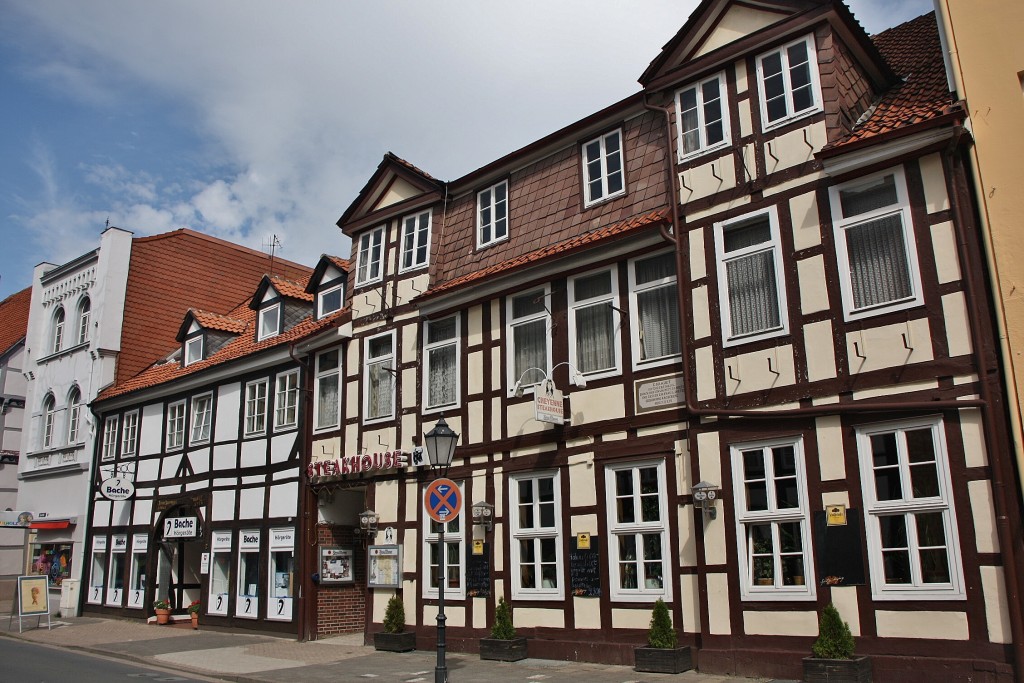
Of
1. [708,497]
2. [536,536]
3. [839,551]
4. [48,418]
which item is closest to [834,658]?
[839,551]

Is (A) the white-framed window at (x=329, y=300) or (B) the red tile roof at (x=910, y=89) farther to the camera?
(A) the white-framed window at (x=329, y=300)

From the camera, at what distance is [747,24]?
13.8 m

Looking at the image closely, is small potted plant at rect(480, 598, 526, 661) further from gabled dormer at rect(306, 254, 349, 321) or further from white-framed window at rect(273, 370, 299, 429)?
gabled dormer at rect(306, 254, 349, 321)

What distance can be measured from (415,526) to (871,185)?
412 inches

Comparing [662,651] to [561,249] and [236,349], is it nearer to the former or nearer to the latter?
[561,249]

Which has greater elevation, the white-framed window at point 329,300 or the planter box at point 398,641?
the white-framed window at point 329,300

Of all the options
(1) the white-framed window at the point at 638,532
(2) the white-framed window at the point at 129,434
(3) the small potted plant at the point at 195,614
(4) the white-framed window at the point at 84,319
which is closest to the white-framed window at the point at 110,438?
(2) the white-framed window at the point at 129,434

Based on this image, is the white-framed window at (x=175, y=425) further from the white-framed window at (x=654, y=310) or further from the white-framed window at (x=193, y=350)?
the white-framed window at (x=654, y=310)

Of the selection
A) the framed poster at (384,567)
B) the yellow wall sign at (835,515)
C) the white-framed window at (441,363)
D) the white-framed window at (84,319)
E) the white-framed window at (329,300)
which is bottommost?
the framed poster at (384,567)

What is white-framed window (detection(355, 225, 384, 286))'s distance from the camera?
20000 mm

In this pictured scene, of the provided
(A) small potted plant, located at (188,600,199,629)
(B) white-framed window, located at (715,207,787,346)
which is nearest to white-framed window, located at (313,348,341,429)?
(A) small potted plant, located at (188,600,199,629)

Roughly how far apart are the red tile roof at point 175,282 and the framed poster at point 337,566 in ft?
42.1

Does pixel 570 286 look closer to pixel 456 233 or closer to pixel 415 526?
pixel 456 233

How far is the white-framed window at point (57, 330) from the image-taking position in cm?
3128
